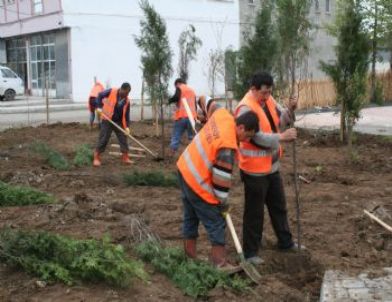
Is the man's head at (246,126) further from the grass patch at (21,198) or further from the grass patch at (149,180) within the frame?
the grass patch at (149,180)

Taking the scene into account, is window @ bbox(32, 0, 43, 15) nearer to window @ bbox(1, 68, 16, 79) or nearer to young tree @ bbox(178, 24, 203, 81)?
window @ bbox(1, 68, 16, 79)

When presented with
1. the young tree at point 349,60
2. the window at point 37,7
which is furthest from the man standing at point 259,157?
the window at point 37,7

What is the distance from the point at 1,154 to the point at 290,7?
748 cm

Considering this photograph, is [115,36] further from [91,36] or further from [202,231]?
[202,231]

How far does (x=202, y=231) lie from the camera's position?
21.4ft

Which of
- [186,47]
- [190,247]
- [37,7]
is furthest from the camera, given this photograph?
[37,7]

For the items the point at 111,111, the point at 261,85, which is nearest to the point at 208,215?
the point at 261,85

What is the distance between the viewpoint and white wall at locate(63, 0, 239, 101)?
3014cm

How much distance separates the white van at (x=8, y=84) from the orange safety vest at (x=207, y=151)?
26.6 metres

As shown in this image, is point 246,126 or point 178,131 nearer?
point 246,126

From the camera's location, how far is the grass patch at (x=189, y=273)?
4680mm

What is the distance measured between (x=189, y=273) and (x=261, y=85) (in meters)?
1.83

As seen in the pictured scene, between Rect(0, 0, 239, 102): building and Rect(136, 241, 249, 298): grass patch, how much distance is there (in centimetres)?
2238

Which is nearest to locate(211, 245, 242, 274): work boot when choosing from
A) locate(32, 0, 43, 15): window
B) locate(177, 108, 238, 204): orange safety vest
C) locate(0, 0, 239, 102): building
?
locate(177, 108, 238, 204): orange safety vest
